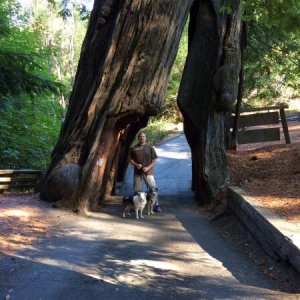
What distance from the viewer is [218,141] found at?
536 inches

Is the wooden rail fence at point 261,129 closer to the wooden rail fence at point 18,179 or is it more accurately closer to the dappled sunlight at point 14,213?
the wooden rail fence at point 18,179

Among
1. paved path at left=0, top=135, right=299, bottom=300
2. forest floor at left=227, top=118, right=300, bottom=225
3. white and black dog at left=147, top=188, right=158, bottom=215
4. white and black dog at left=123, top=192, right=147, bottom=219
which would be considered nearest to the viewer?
paved path at left=0, top=135, right=299, bottom=300

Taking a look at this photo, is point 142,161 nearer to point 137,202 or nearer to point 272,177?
point 137,202

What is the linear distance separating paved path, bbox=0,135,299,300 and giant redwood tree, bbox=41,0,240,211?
5.37 ft

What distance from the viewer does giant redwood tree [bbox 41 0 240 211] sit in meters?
11.8

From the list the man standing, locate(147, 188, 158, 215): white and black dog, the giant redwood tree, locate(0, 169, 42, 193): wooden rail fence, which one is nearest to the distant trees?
the giant redwood tree

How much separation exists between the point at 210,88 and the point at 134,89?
2824 millimetres

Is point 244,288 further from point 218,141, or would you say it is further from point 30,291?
point 218,141

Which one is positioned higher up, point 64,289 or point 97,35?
point 97,35

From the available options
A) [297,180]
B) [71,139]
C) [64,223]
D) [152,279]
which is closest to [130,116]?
[71,139]

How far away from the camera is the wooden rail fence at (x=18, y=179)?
48.2ft

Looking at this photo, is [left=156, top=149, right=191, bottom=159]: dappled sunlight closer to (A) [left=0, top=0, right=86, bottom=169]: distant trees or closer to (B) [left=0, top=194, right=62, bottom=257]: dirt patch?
(A) [left=0, top=0, right=86, bottom=169]: distant trees

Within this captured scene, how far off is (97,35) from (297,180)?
6.95 metres

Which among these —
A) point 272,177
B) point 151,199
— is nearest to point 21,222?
point 151,199
